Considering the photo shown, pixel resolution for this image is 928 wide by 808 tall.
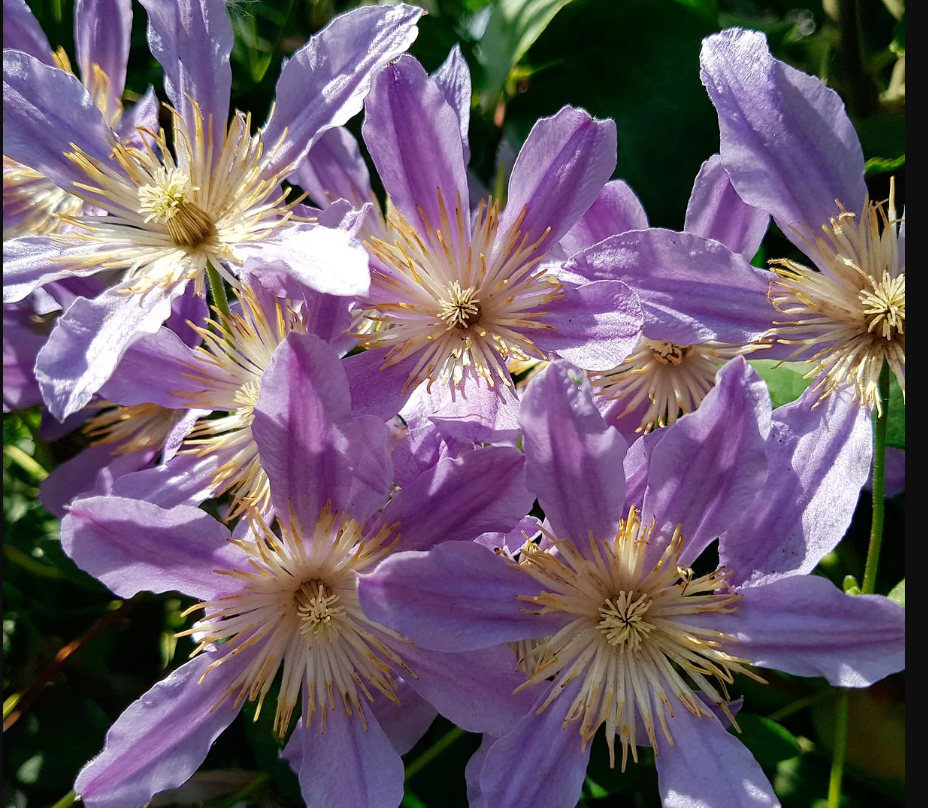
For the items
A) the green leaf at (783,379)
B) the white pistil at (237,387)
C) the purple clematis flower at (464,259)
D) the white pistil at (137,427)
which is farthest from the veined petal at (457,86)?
the white pistil at (137,427)

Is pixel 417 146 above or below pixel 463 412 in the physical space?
above

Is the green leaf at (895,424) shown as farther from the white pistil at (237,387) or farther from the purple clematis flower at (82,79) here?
the purple clematis flower at (82,79)

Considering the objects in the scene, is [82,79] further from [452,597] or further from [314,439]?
[452,597]

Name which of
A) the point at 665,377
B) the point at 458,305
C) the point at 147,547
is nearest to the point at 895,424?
the point at 665,377

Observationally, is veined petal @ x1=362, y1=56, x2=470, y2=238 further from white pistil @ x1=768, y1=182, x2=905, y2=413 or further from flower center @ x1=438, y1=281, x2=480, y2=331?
white pistil @ x1=768, y1=182, x2=905, y2=413

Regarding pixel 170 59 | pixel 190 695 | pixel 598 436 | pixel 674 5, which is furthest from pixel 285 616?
pixel 674 5

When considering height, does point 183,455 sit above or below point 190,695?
above

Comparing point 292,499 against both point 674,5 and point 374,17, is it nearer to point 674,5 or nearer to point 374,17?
point 374,17
